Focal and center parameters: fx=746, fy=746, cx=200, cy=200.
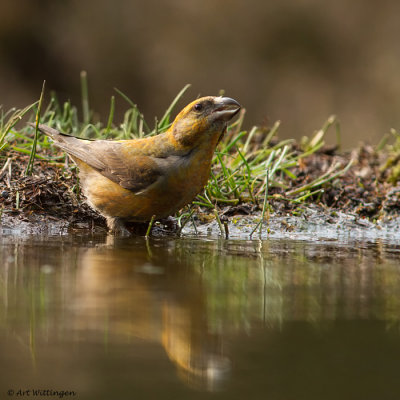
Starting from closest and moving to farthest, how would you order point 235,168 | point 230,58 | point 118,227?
point 118,227 < point 235,168 < point 230,58

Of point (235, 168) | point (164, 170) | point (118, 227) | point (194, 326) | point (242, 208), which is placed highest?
point (235, 168)

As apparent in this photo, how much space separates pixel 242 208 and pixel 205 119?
1185 millimetres

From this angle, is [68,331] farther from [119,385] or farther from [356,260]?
[356,260]

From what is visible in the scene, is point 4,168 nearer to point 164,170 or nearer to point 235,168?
point 164,170

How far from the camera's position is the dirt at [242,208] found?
5.63 metres

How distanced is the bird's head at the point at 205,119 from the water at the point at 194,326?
1071 millimetres

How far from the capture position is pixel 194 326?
9.38ft

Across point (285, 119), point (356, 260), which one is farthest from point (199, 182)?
point (285, 119)

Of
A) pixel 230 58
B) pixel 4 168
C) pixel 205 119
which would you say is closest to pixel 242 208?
pixel 205 119

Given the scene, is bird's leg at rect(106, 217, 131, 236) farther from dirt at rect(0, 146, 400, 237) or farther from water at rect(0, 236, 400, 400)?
water at rect(0, 236, 400, 400)

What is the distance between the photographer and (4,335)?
2645mm

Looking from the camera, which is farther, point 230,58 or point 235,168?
point 230,58

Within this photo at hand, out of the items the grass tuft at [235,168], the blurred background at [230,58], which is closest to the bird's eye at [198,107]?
the grass tuft at [235,168]

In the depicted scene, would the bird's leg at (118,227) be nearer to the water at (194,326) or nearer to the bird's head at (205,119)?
the bird's head at (205,119)
